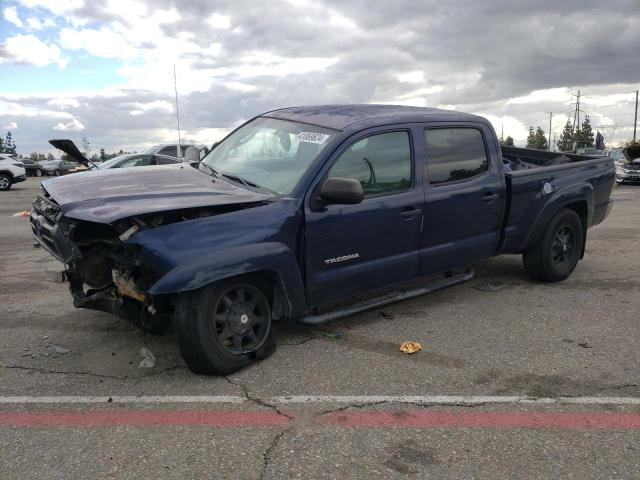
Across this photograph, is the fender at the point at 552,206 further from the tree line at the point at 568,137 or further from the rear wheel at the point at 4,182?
the tree line at the point at 568,137

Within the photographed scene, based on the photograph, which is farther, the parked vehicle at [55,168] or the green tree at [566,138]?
the green tree at [566,138]

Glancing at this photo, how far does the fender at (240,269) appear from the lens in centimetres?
344

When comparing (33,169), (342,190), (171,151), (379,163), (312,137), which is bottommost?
(342,190)

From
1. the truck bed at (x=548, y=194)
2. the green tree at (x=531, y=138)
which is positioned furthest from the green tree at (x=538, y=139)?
the truck bed at (x=548, y=194)

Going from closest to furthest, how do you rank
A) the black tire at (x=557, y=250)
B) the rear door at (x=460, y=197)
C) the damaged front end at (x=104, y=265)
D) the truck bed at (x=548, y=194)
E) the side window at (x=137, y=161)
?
1. the damaged front end at (x=104, y=265)
2. the rear door at (x=460, y=197)
3. the truck bed at (x=548, y=194)
4. the black tire at (x=557, y=250)
5. the side window at (x=137, y=161)

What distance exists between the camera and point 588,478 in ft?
8.96

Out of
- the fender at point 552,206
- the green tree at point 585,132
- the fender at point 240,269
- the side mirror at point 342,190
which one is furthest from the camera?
the green tree at point 585,132

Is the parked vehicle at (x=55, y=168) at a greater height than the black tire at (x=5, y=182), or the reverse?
the parked vehicle at (x=55, y=168)

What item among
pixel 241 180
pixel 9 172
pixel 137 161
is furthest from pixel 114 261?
pixel 9 172

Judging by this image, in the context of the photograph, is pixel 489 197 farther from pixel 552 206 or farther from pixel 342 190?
pixel 342 190

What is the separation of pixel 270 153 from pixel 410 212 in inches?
49.7

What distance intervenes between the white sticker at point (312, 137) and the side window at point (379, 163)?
21 centimetres

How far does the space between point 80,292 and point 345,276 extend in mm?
2009

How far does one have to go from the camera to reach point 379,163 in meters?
4.59
